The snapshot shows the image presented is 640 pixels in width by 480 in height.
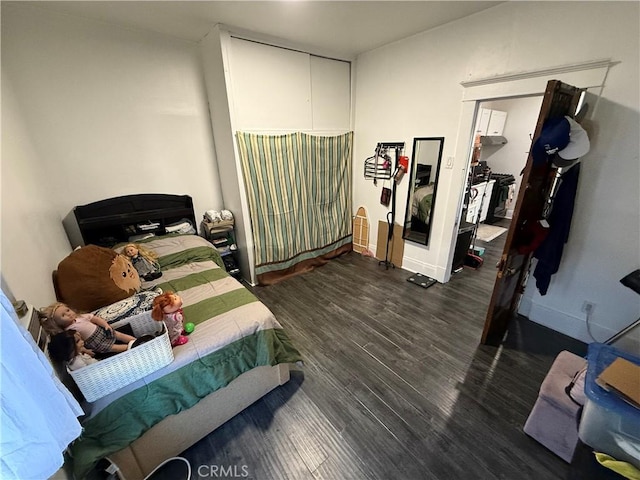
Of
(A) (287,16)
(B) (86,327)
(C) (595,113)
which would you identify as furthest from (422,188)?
(B) (86,327)

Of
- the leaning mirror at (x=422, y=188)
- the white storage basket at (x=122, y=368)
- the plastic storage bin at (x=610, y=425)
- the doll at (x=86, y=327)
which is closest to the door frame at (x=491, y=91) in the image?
the leaning mirror at (x=422, y=188)

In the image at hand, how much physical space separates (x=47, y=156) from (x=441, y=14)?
12.3 feet

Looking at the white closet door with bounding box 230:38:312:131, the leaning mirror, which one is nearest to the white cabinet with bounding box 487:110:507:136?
the leaning mirror

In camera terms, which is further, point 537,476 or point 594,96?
point 594,96

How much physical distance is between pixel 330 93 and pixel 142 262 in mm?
2841

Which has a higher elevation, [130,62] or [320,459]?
[130,62]

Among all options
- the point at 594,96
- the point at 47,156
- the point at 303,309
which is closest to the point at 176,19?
the point at 47,156

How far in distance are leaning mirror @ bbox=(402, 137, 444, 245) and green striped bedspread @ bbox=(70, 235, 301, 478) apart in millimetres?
2200

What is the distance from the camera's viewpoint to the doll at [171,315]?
138 centimetres

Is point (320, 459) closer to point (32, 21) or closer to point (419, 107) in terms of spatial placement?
point (419, 107)

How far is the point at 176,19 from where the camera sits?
7.38 ft

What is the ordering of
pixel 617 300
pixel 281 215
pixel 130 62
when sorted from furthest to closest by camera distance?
pixel 281 215 < pixel 130 62 < pixel 617 300

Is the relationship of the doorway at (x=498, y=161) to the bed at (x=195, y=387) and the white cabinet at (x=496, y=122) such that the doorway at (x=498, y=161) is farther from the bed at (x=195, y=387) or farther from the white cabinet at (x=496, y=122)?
the bed at (x=195, y=387)

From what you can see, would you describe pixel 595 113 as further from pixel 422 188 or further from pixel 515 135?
pixel 515 135
